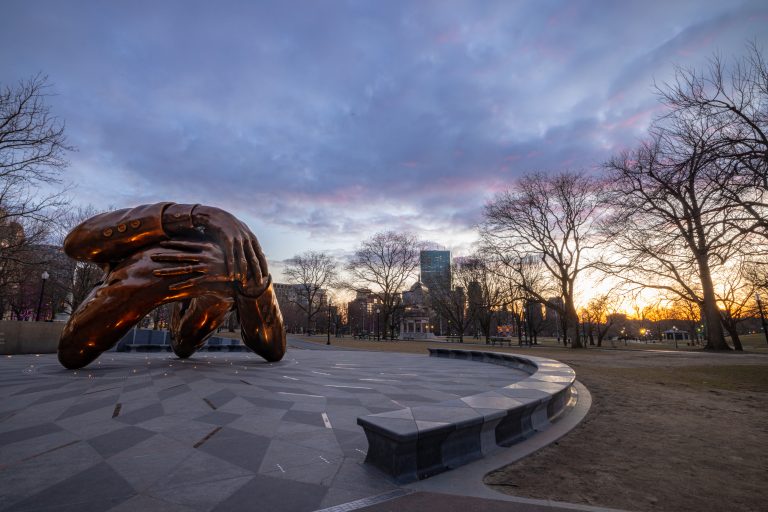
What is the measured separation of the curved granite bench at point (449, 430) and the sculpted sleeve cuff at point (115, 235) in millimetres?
7256

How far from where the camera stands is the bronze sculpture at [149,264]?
303 inches

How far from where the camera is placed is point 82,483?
109 inches

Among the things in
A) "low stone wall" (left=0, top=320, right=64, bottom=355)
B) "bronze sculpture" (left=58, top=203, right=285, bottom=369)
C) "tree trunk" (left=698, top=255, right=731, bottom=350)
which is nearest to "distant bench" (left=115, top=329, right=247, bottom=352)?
"low stone wall" (left=0, top=320, right=64, bottom=355)

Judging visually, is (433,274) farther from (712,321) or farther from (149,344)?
(149,344)

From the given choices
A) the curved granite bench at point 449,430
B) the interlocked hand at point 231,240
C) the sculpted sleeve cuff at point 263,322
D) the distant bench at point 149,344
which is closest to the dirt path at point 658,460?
the curved granite bench at point 449,430

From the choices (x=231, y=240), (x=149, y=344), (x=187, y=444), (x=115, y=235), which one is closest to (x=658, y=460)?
(x=187, y=444)

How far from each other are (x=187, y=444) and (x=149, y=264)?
5.47m

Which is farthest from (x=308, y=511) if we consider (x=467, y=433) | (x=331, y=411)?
(x=331, y=411)

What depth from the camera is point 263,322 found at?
980 cm

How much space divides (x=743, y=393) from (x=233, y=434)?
9840mm

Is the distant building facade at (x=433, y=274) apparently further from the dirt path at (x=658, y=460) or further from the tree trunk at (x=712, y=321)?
the dirt path at (x=658, y=460)

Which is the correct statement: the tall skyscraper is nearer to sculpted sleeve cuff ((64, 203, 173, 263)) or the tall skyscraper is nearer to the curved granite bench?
sculpted sleeve cuff ((64, 203, 173, 263))

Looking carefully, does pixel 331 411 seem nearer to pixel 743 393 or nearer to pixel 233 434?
pixel 233 434

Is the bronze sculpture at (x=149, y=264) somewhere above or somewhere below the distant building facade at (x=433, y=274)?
below
